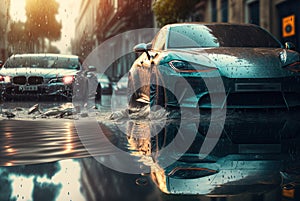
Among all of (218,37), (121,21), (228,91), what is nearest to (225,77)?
(228,91)

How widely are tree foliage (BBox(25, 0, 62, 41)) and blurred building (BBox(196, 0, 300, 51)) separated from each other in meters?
32.4

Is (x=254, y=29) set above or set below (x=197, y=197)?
above

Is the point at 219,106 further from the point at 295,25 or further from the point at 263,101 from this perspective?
the point at 295,25

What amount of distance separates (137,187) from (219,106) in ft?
11.6

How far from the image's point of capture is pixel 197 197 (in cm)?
286

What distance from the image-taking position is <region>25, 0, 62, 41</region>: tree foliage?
5438 centimetres

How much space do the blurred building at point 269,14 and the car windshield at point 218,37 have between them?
9278 mm

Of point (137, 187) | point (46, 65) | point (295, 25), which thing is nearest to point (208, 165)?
point (137, 187)

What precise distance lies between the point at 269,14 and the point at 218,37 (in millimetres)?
12045

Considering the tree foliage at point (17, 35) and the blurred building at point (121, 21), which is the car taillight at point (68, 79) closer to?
the blurred building at point (121, 21)

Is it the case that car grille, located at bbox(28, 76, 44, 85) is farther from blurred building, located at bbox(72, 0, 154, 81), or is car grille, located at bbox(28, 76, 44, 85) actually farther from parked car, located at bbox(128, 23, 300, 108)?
blurred building, located at bbox(72, 0, 154, 81)

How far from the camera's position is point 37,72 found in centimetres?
1243

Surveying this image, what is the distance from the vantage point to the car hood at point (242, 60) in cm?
652

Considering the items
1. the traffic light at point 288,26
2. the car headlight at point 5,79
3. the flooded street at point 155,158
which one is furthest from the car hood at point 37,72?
the traffic light at point 288,26
